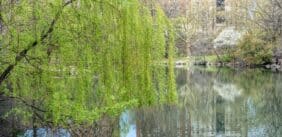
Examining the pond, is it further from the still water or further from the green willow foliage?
the green willow foliage

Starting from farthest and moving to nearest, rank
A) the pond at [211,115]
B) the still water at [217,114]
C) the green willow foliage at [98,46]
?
the still water at [217,114], the pond at [211,115], the green willow foliage at [98,46]

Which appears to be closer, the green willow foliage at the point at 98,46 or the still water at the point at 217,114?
the green willow foliage at the point at 98,46

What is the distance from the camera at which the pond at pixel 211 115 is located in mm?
12484

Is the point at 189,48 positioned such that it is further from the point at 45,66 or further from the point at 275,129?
the point at 45,66

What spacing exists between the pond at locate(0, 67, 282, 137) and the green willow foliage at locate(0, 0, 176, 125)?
383cm

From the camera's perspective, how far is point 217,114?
54.1 feet

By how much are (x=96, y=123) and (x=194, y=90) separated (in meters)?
16.2

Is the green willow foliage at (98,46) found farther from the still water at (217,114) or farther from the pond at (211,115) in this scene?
the pond at (211,115)

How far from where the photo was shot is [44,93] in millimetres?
4324

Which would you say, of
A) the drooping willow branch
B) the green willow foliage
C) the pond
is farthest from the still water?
the drooping willow branch

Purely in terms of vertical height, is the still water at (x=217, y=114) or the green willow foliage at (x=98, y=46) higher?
the green willow foliage at (x=98, y=46)

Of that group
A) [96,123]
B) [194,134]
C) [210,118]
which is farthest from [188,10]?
[96,123]

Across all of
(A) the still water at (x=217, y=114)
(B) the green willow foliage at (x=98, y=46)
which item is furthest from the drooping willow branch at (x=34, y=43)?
(A) the still water at (x=217, y=114)

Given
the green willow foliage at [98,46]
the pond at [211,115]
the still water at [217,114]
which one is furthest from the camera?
the still water at [217,114]
